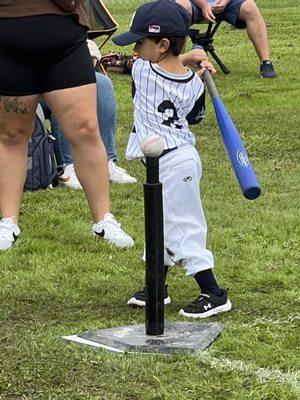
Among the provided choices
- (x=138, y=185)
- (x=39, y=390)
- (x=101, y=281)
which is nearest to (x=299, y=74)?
(x=138, y=185)

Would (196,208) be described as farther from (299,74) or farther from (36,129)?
(299,74)

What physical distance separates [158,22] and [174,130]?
1.54ft

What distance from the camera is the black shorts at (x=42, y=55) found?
5.57m

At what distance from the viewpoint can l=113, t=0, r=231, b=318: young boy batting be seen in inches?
184

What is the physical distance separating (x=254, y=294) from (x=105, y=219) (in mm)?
1264

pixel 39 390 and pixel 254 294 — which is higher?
pixel 39 390

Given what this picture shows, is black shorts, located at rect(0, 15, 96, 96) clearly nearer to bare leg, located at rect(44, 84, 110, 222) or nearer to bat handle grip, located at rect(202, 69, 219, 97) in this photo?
bare leg, located at rect(44, 84, 110, 222)

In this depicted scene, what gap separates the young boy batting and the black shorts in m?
0.86

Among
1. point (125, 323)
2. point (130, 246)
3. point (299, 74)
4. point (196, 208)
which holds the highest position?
point (196, 208)

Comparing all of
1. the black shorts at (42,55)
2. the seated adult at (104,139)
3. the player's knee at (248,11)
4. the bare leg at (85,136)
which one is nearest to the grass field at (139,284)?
the seated adult at (104,139)

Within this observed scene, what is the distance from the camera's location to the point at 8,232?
5.96m

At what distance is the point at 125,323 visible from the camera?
4602 mm

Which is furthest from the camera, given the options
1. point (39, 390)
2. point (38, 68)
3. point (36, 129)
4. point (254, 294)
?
point (36, 129)

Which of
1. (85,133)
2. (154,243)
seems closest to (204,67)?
(154,243)
